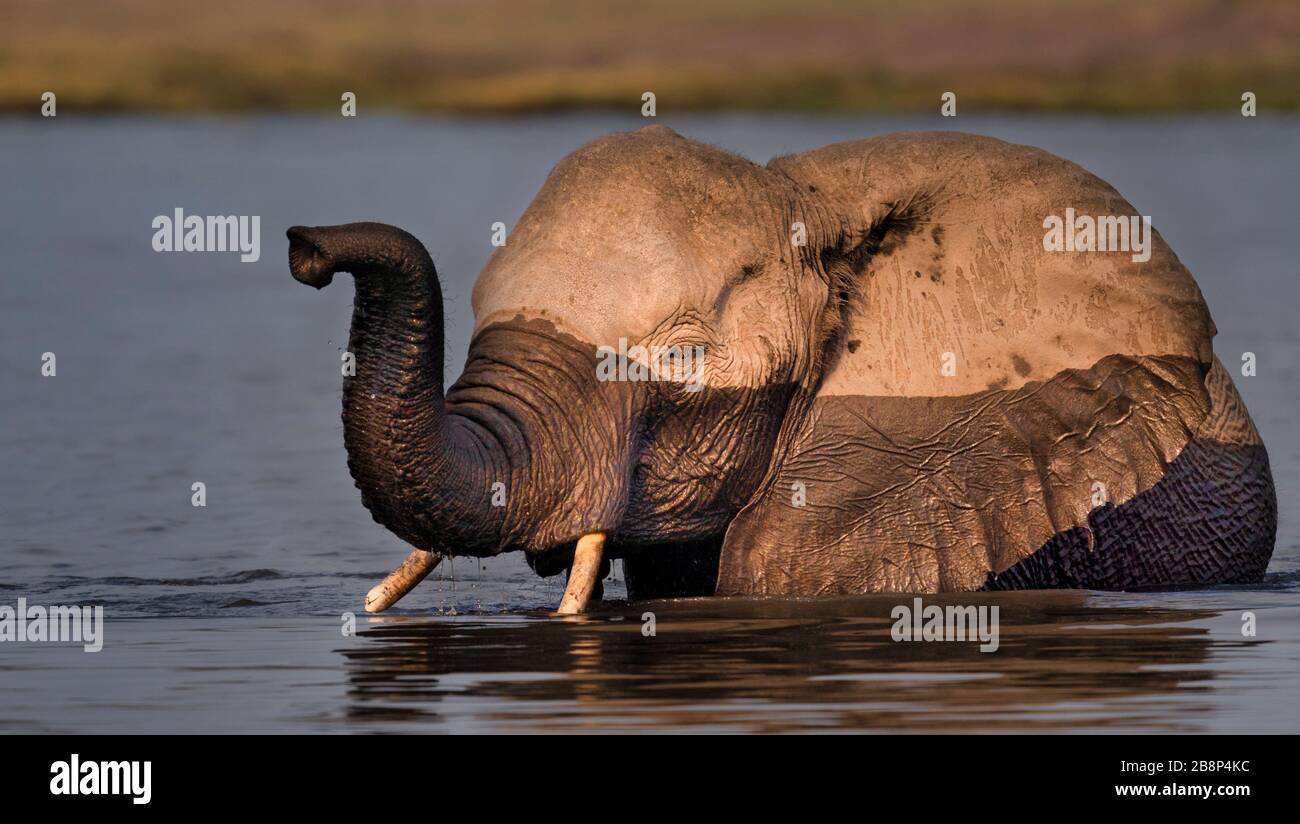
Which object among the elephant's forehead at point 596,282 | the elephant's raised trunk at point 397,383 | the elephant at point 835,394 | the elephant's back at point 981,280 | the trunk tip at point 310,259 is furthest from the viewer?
the elephant's back at point 981,280

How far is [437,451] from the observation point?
10680 millimetres

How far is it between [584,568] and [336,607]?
6.29 feet

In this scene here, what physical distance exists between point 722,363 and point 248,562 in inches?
155

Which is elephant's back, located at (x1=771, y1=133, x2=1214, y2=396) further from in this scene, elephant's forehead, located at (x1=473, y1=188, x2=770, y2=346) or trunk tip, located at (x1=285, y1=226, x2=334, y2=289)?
trunk tip, located at (x1=285, y1=226, x2=334, y2=289)

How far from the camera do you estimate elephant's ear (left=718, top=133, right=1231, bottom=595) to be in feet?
40.2

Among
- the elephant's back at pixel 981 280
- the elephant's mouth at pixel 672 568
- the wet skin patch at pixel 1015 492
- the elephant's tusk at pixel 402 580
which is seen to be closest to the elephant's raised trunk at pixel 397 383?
the elephant's tusk at pixel 402 580

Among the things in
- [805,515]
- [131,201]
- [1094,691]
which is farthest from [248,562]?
[131,201]

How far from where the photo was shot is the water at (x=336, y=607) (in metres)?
10.1

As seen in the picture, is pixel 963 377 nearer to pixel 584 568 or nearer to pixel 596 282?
pixel 596 282

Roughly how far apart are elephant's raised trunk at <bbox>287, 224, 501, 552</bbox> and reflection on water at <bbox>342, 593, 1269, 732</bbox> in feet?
2.01

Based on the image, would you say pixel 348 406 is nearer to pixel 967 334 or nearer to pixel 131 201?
pixel 967 334

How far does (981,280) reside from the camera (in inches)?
496

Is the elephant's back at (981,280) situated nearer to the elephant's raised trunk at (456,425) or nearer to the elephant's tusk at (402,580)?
the elephant's raised trunk at (456,425)

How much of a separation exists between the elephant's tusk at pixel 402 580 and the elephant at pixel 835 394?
0.04 feet
